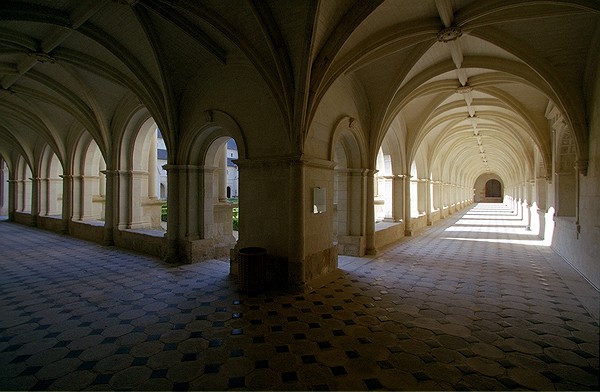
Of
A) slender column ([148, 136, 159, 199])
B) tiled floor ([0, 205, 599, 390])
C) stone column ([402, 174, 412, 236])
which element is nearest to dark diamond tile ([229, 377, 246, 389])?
tiled floor ([0, 205, 599, 390])

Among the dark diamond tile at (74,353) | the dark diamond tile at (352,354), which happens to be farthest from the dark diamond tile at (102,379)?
the dark diamond tile at (352,354)

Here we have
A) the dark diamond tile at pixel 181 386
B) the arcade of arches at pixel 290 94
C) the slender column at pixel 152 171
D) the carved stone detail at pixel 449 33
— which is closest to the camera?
the dark diamond tile at pixel 181 386

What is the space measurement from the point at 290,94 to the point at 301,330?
14.4ft

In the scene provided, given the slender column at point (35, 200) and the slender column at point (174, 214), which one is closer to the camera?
the slender column at point (174, 214)

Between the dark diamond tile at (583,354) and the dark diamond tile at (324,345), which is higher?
the dark diamond tile at (583,354)

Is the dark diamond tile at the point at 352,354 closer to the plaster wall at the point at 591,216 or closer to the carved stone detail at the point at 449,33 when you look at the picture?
the plaster wall at the point at 591,216

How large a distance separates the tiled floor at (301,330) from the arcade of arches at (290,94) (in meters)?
1.37

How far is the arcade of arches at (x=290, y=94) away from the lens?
6.03 metres

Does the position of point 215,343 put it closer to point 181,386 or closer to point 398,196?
point 181,386

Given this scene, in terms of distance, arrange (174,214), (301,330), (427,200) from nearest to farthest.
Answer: (301,330) → (174,214) → (427,200)

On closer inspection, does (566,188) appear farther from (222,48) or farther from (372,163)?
(222,48)

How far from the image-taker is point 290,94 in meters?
6.18

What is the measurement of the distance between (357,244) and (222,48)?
6389 millimetres

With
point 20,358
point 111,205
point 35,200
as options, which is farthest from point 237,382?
point 35,200
